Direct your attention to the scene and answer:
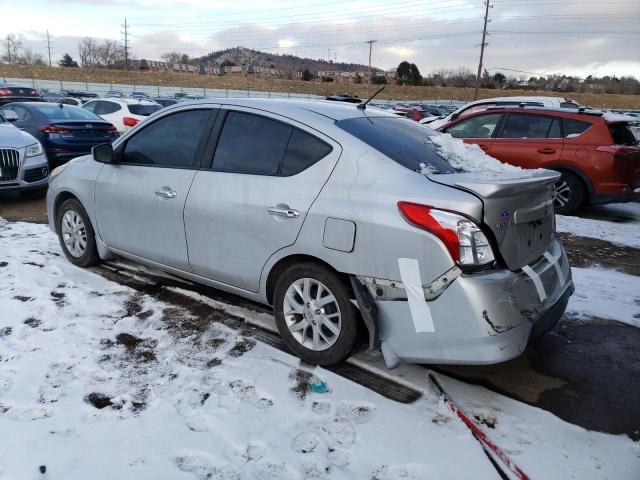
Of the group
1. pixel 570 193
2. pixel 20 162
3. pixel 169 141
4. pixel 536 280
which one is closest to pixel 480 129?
pixel 570 193

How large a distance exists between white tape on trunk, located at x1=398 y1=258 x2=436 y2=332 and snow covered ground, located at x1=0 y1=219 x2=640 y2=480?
0.51 m

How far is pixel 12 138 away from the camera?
24.4 ft

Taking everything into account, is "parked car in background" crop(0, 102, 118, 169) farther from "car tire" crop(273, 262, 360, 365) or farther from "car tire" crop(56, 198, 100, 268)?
"car tire" crop(273, 262, 360, 365)

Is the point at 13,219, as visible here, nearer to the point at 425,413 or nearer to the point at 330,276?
the point at 330,276

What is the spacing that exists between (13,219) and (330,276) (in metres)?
5.66

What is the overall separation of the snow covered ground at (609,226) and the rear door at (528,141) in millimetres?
993

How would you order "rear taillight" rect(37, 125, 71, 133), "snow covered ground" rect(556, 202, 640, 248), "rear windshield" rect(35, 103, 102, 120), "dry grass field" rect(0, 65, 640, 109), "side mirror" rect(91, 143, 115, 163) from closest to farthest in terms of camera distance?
"side mirror" rect(91, 143, 115, 163) → "snow covered ground" rect(556, 202, 640, 248) → "rear taillight" rect(37, 125, 71, 133) → "rear windshield" rect(35, 103, 102, 120) → "dry grass field" rect(0, 65, 640, 109)

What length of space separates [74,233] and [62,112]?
5.99 meters

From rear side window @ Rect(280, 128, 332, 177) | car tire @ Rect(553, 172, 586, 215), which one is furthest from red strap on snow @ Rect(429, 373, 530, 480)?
car tire @ Rect(553, 172, 586, 215)

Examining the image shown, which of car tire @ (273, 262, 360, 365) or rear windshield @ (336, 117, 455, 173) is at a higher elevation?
rear windshield @ (336, 117, 455, 173)

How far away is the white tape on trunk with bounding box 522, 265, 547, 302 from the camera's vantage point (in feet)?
9.51

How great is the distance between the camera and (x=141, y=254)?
14.1 feet

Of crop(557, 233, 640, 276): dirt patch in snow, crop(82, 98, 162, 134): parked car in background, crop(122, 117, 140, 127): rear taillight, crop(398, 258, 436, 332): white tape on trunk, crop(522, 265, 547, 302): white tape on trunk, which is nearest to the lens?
crop(398, 258, 436, 332): white tape on trunk

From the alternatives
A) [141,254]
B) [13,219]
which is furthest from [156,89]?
[141,254]
